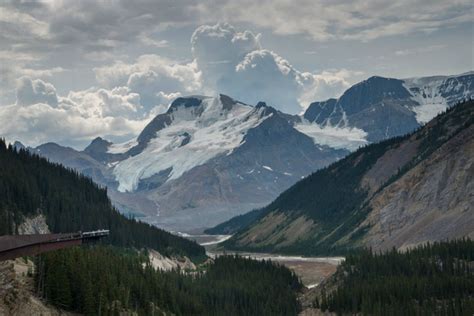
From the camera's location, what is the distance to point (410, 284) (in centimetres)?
15712

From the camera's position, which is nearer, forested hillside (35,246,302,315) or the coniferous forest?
forested hillside (35,246,302,315)

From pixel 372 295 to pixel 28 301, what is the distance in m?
88.3

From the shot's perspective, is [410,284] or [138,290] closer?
[138,290]

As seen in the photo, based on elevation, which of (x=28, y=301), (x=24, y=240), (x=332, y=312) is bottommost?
(x=332, y=312)

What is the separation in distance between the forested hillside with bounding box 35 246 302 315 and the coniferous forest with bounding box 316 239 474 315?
1479 cm

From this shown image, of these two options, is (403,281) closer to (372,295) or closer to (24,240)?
(372,295)

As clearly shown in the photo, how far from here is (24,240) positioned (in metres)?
96.7

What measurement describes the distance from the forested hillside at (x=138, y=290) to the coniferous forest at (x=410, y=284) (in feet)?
48.5

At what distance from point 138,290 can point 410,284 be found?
6127 centimetres

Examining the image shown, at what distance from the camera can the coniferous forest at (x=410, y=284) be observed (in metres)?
145

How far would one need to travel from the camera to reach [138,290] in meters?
127

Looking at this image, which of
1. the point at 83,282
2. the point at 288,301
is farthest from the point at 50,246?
the point at 288,301

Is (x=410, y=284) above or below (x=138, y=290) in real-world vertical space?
below

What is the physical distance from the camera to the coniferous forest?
145m
